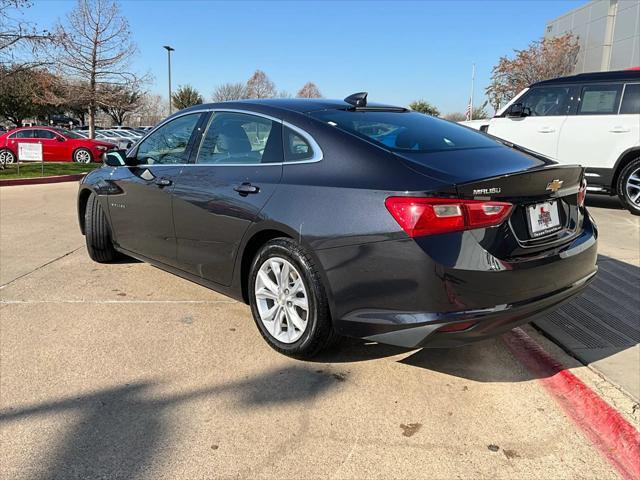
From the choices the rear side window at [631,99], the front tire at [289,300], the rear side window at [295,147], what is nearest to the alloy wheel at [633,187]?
the rear side window at [631,99]

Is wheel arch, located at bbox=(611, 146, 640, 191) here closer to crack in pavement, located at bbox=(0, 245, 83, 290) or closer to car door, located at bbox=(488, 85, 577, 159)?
car door, located at bbox=(488, 85, 577, 159)

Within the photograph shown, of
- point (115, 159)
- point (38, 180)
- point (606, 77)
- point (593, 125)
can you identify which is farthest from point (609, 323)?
point (38, 180)

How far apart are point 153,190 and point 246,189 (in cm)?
125

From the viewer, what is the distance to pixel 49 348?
344 cm

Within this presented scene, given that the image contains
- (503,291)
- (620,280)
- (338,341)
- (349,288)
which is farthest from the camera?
(620,280)

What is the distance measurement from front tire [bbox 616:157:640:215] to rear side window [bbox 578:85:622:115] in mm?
910

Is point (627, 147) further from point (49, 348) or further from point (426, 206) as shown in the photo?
point (49, 348)

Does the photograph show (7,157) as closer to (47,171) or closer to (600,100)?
(47,171)

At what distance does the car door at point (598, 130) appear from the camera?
7652mm

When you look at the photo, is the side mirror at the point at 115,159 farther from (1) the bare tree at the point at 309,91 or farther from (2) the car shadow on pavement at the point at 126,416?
(1) the bare tree at the point at 309,91

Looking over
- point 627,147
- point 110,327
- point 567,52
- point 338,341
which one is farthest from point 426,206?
point 567,52

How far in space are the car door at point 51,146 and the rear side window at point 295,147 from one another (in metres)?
18.3

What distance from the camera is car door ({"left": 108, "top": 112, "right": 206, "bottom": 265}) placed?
4.07m

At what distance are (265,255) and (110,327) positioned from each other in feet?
4.67
